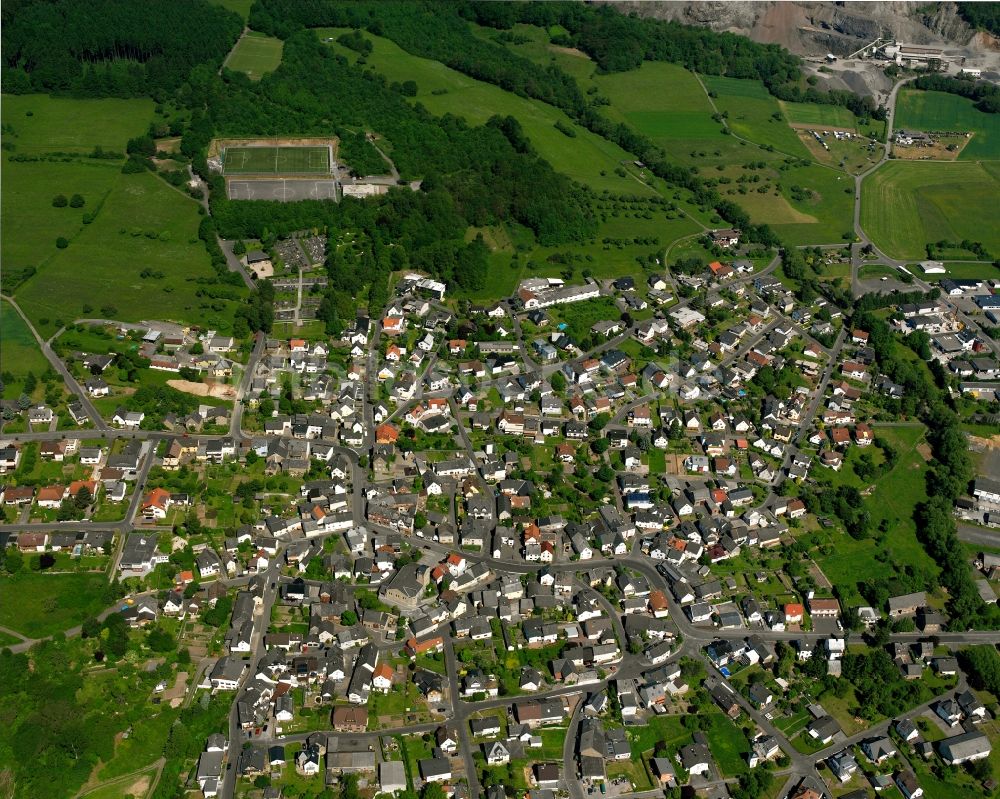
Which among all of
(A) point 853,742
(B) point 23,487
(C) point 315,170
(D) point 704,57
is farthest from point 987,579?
(D) point 704,57

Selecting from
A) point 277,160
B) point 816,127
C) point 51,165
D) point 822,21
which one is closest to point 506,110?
point 277,160

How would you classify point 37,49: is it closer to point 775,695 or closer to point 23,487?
point 23,487

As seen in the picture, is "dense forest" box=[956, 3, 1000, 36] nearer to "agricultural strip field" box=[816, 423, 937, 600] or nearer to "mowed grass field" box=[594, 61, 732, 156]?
"mowed grass field" box=[594, 61, 732, 156]

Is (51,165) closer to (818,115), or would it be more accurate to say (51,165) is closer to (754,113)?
(754,113)

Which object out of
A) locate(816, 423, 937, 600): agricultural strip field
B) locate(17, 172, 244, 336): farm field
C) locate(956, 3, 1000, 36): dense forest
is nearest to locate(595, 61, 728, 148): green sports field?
locate(956, 3, 1000, 36): dense forest

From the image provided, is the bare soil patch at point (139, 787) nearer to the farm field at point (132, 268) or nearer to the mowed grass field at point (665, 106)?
the farm field at point (132, 268)

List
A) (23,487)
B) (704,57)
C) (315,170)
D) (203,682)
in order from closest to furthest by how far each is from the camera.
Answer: (203,682) < (23,487) < (315,170) < (704,57)
